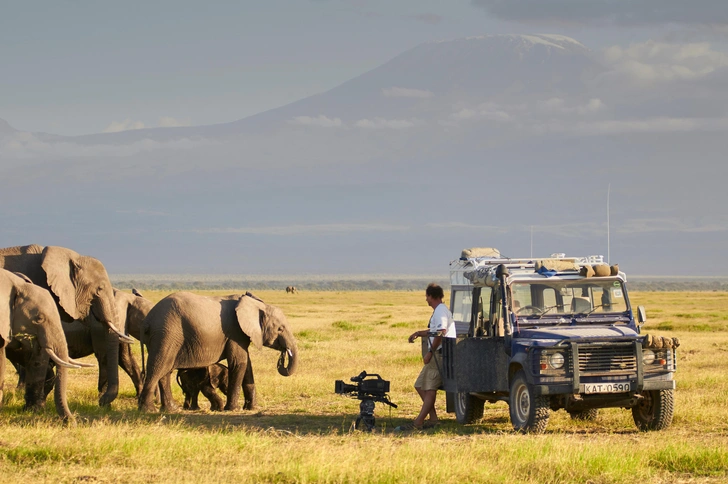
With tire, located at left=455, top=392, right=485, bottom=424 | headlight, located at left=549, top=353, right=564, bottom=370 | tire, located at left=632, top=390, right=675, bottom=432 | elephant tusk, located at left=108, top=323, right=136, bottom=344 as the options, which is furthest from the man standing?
elephant tusk, located at left=108, top=323, right=136, bottom=344

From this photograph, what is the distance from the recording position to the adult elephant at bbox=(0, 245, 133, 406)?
1586cm

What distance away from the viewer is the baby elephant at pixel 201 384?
18297mm

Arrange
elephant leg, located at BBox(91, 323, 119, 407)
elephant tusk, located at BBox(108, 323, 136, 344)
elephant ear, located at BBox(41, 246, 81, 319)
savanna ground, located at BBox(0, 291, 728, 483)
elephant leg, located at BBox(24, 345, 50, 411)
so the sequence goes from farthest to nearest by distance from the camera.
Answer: elephant tusk, located at BBox(108, 323, 136, 344)
elephant leg, located at BBox(91, 323, 119, 407)
elephant ear, located at BBox(41, 246, 81, 319)
elephant leg, located at BBox(24, 345, 50, 411)
savanna ground, located at BBox(0, 291, 728, 483)

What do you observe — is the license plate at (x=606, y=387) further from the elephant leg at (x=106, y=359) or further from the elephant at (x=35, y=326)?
the elephant leg at (x=106, y=359)

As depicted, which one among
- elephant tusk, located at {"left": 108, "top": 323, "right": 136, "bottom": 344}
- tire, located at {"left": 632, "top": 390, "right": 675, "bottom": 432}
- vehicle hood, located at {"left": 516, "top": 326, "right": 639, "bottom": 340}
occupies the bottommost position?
tire, located at {"left": 632, "top": 390, "right": 675, "bottom": 432}

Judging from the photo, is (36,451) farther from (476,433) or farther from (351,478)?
(476,433)

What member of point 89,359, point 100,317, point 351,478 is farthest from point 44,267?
point 89,359

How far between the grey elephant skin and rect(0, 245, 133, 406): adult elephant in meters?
0.57

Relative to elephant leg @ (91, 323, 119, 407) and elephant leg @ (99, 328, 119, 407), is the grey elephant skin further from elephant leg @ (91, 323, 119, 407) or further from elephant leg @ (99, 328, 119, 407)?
elephant leg @ (99, 328, 119, 407)

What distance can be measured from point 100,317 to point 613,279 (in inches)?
320

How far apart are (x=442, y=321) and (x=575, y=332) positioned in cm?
180

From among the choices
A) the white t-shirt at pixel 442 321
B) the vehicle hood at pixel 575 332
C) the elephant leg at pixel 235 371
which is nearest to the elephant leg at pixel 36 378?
the elephant leg at pixel 235 371

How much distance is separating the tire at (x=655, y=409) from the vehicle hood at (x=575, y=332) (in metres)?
0.87

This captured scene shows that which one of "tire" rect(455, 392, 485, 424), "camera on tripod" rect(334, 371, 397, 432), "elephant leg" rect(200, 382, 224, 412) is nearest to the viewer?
"camera on tripod" rect(334, 371, 397, 432)
